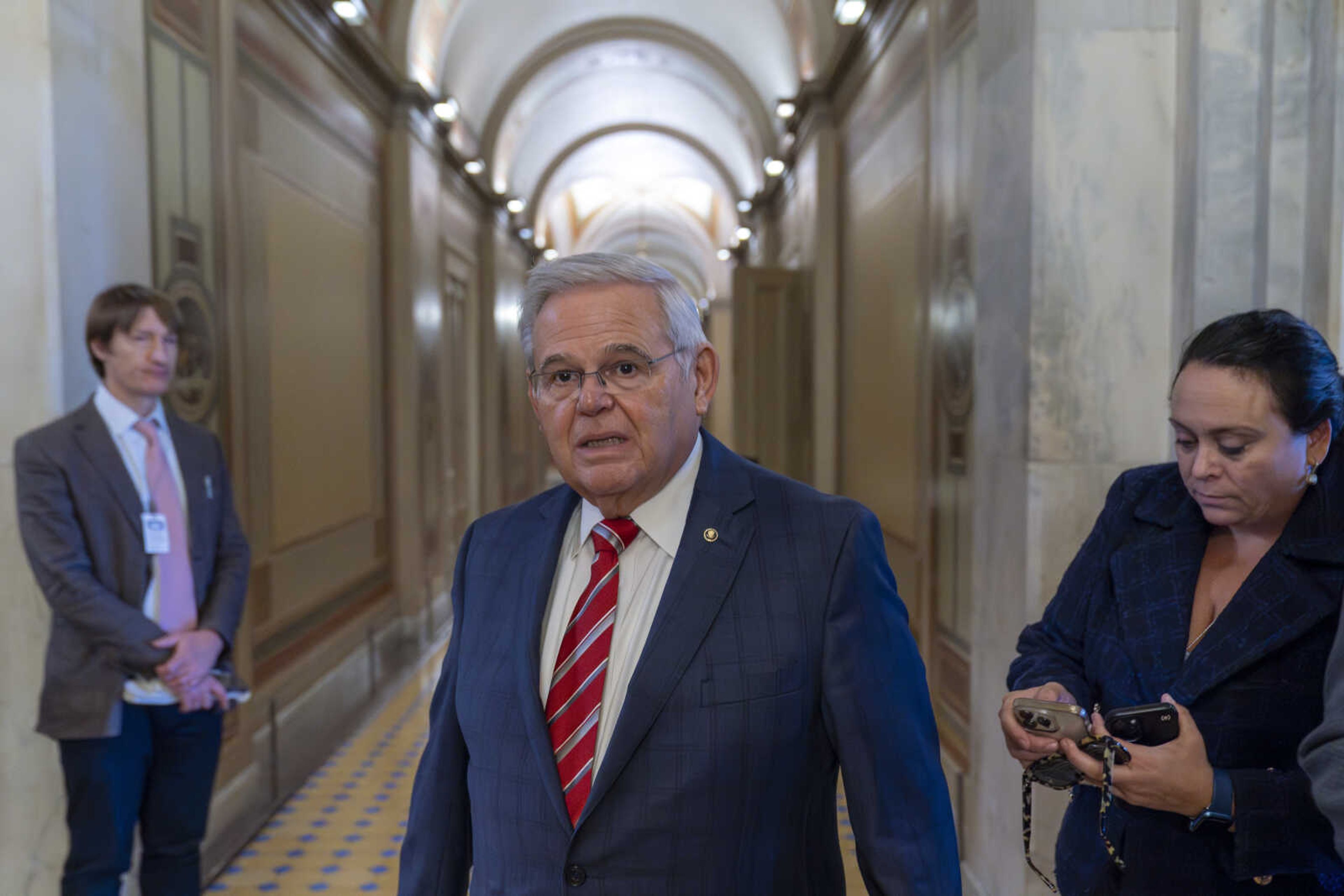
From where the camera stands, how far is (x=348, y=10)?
19.4 feet

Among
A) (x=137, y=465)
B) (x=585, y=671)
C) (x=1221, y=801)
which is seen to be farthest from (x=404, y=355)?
(x=1221, y=801)

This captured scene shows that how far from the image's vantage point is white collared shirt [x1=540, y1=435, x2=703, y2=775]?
1.45m

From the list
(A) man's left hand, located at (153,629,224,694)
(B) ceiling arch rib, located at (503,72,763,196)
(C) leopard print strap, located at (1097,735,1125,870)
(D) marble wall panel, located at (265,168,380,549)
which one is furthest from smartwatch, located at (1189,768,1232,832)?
(B) ceiling arch rib, located at (503,72,763,196)

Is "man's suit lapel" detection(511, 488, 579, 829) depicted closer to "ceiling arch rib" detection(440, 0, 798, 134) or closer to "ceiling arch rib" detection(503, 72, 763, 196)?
"ceiling arch rib" detection(440, 0, 798, 134)

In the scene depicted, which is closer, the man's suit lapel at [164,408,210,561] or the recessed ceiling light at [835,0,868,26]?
the man's suit lapel at [164,408,210,561]

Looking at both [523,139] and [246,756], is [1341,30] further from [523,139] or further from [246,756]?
[523,139]

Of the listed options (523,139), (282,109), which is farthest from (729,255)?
(282,109)

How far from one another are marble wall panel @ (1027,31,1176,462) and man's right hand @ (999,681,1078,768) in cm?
122

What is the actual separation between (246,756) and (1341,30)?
4.80 m

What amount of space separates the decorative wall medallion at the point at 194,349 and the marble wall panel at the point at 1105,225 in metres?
3.17

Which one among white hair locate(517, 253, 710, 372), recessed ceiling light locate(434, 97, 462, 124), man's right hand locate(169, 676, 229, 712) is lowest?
man's right hand locate(169, 676, 229, 712)

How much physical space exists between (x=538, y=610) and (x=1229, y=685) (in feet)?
3.76

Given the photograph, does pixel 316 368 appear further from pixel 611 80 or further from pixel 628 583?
pixel 611 80

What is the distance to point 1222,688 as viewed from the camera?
1617 mm
